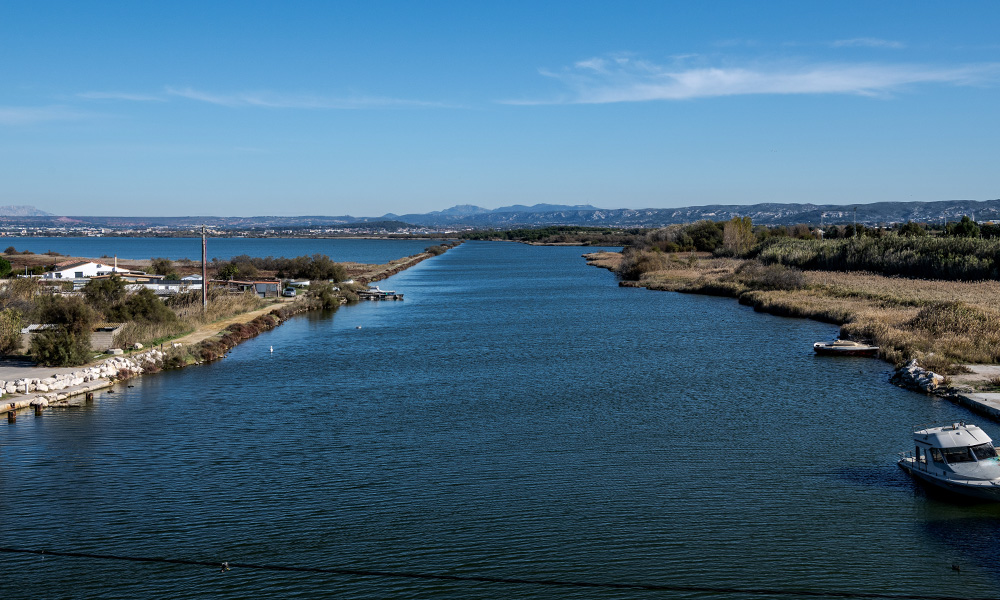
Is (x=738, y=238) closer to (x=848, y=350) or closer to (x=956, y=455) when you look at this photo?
(x=848, y=350)

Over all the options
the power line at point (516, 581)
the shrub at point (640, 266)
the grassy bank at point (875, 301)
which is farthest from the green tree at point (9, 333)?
the shrub at point (640, 266)

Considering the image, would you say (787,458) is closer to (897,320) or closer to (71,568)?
(71,568)

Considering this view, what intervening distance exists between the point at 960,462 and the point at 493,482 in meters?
9.17

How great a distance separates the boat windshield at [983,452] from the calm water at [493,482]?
4.01ft

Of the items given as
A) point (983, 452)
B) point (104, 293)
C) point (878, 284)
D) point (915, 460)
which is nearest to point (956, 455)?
point (983, 452)

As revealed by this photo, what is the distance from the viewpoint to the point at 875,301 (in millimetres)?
45594

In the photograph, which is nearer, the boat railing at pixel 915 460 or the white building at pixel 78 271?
the boat railing at pixel 915 460

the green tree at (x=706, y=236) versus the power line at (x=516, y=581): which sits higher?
the green tree at (x=706, y=236)

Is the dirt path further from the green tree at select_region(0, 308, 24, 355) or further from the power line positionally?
the power line

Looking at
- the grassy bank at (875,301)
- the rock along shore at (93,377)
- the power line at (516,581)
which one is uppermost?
the grassy bank at (875,301)

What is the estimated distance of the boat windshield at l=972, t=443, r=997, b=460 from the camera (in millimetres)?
16391

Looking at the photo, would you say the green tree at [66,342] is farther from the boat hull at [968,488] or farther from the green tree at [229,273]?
the green tree at [229,273]

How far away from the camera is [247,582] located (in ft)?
42.1

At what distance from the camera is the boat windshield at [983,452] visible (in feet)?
53.8
